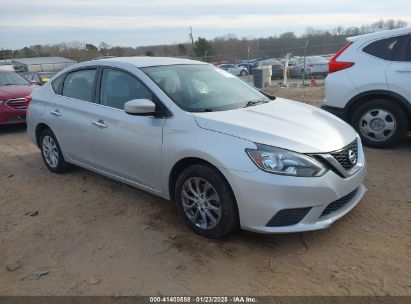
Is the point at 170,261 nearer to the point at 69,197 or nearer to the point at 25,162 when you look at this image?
the point at 69,197

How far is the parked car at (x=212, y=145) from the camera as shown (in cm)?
331

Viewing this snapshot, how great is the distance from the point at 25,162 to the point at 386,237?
5686 mm

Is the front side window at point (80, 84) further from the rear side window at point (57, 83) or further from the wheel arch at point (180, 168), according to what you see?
the wheel arch at point (180, 168)

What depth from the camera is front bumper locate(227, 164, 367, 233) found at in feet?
10.6

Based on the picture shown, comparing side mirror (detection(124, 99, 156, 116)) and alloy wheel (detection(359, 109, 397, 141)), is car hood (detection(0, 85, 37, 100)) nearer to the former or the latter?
side mirror (detection(124, 99, 156, 116))

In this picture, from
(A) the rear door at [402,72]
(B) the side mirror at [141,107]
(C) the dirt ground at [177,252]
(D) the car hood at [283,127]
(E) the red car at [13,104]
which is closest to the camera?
(C) the dirt ground at [177,252]

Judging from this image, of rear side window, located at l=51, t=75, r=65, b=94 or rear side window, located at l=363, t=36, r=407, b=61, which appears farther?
rear side window, located at l=363, t=36, r=407, b=61

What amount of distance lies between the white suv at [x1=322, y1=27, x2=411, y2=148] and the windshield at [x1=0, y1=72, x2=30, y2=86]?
321 inches

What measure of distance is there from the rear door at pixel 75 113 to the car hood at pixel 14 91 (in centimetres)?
438

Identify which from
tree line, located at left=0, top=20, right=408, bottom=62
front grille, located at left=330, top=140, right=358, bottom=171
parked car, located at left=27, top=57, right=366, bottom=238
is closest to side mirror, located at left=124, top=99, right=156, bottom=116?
parked car, located at left=27, top=57, right=366, bottom=238

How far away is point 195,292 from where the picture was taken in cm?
303

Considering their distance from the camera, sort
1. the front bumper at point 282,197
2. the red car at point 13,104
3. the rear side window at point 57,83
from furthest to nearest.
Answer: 1. the red car at point 13,104
2. the rear side window at point 57,83
3. the front bumper at point 282,197

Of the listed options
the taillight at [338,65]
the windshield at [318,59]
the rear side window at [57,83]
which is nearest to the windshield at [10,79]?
the rear side window at [57,83]

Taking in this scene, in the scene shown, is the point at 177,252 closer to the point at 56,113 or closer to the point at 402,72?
the point at 56,113
